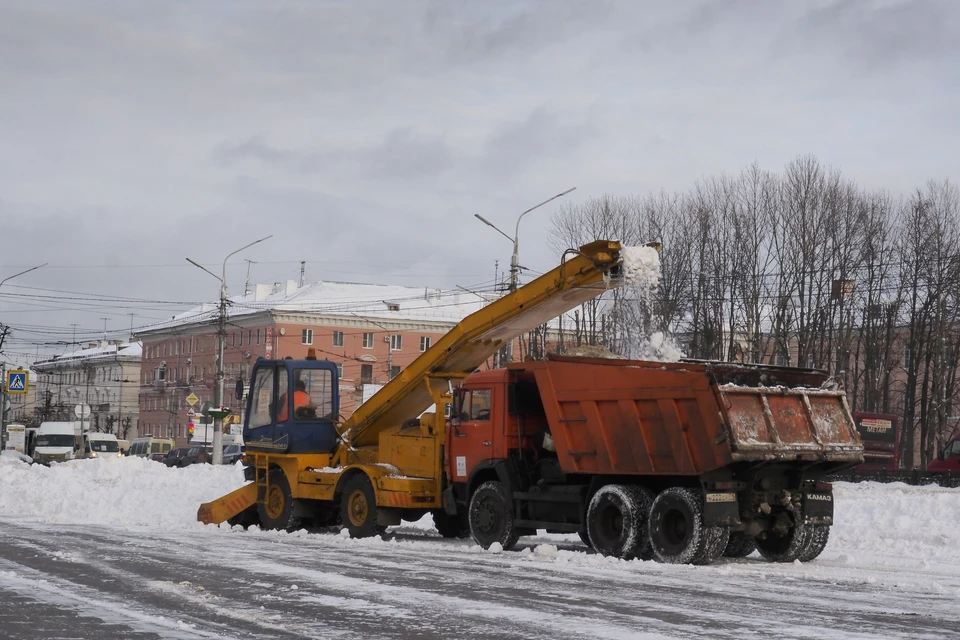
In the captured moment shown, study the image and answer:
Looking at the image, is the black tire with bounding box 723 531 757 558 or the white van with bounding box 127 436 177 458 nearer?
the black tire with bounding box 723 531 757 558

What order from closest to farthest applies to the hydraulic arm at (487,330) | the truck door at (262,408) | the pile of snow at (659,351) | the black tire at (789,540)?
the black tire at (789,540)
the hydraulic arm at (487,330)
the pile of snow at (659,351)
the truck door at (262,408)

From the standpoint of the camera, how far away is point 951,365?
53812 mm

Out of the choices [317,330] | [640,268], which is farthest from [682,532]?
[317,330]

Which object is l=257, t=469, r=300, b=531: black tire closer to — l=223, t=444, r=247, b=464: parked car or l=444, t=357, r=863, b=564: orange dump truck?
l=444, t=357, r=863, b=564: orange dump truck

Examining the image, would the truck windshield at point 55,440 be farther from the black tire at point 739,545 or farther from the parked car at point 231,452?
the black tire at point 739,545

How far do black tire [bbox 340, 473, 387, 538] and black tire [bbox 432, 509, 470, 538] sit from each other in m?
0.97

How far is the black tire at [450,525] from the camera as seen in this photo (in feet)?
63.6

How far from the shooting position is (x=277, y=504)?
20484 millimetres

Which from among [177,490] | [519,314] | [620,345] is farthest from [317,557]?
[177,490]

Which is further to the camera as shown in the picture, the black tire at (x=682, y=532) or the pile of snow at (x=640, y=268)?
the pile of snow at (x=640, y=268)

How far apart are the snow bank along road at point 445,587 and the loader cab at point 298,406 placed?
5.26 feet

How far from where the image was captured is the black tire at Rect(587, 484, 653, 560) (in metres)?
14.9

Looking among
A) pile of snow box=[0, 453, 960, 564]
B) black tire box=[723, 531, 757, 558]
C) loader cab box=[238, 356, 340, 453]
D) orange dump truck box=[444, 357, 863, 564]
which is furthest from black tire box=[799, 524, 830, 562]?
loader cab box=[238, 356, 340, 453]

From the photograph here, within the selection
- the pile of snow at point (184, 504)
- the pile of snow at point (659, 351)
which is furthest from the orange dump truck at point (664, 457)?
the pile of snow at point (659, 351)
